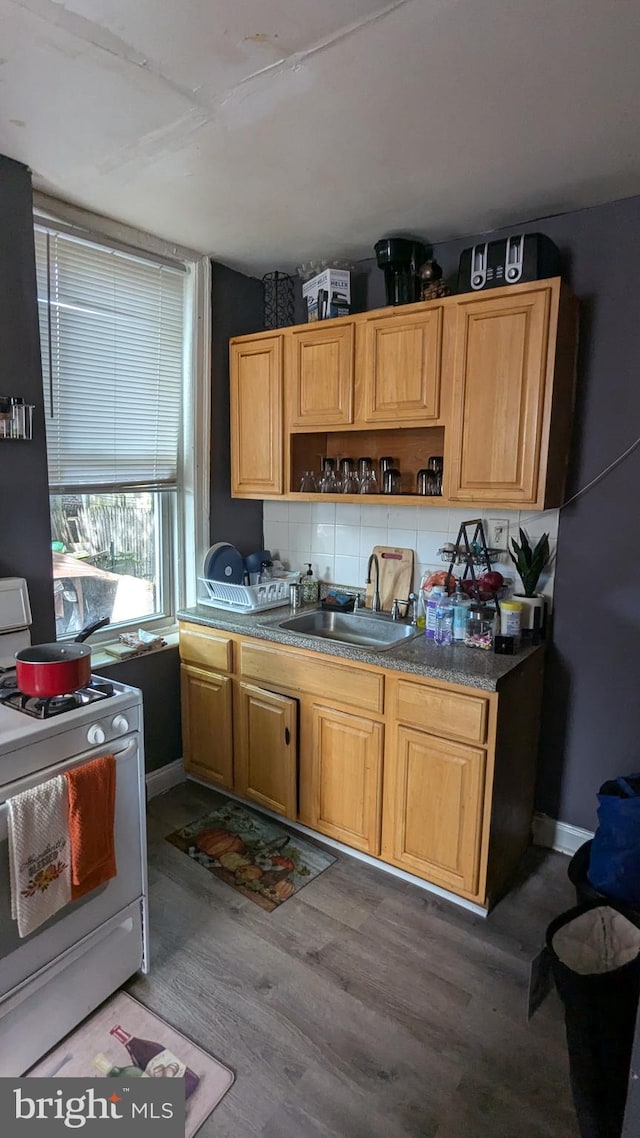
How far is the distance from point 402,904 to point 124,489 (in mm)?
2008

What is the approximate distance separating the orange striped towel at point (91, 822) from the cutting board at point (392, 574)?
1493 millimetres

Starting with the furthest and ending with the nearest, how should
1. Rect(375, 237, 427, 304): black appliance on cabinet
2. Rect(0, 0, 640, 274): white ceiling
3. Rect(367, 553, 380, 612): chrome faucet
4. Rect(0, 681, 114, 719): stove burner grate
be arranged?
Rect(367, 553, 380, 612): chrome faucet < Rect(375, 237, 427, 304): black appliance on cabinet < Rect(0, 681, 114, 719): stove burner grate < Rect(0, 0, 640, 274): white ceiling

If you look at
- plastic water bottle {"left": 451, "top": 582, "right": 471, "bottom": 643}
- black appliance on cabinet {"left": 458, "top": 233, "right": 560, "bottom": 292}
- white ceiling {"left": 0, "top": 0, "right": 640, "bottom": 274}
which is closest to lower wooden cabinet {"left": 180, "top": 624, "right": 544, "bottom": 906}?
plastic water bottle {"left": 451, "top": 582, "right": 471, "bottom": 643}

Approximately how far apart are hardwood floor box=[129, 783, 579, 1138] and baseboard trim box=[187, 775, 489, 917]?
1.2 inches

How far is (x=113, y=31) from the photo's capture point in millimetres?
1317

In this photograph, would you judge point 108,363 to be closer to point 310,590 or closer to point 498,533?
point 310,590

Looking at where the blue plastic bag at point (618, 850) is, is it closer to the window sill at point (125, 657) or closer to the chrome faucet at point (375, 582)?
the chrome faucet at point (375, 582)

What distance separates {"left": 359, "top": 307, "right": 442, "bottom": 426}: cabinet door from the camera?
2.20 m

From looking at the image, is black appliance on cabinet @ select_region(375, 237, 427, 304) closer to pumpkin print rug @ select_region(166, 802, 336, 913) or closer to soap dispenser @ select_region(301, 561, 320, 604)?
soap dispenser @ select_region(301, 561, 320, 604)

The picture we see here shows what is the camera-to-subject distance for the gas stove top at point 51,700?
1.54 meters

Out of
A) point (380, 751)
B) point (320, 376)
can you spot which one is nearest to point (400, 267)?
point (320, 376)

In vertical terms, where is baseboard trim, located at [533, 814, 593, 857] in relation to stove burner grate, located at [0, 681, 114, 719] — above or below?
below

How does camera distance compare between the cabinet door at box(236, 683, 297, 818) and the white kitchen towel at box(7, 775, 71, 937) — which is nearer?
the white kitchen towel at box(7, 775, 71, 937)

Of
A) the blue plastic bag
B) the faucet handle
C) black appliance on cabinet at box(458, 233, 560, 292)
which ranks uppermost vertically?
black appliance on cabinet at box(458, 233, 560, 292)
